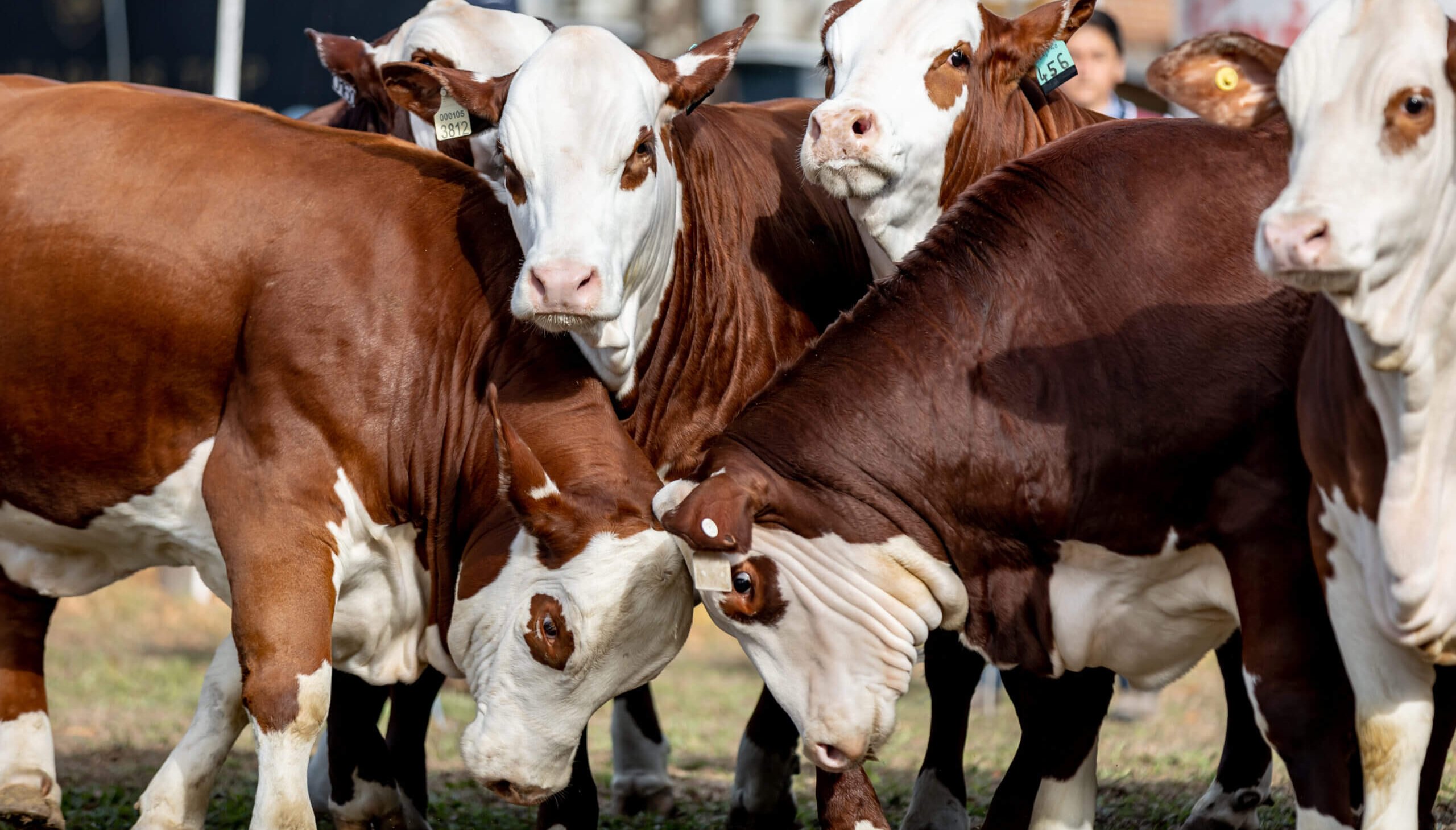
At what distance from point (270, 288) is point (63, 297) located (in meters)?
0.63

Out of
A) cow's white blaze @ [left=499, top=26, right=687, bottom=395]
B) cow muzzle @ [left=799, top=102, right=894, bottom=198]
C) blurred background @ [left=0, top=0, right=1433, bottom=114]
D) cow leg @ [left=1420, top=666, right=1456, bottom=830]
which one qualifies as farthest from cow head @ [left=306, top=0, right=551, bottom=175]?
cow leg @ [left=1420, top=666, right=1456, bottom=830]

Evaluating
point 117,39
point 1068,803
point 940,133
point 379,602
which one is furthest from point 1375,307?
point 117,39

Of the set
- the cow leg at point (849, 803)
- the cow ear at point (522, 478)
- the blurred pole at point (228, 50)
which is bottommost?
the blurred pole at point (228, 50)

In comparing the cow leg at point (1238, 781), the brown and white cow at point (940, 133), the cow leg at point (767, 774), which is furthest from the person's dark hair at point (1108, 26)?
the cow leg at point (767, 774)

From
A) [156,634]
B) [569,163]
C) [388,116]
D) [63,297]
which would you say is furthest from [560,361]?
[156,634]

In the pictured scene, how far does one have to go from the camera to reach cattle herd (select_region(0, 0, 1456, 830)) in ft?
12.8

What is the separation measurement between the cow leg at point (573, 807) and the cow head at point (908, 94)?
5.69 feet

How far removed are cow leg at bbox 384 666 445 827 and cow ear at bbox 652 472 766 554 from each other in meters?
1.64

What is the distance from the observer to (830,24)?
5.22m

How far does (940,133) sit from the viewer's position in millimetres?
4895

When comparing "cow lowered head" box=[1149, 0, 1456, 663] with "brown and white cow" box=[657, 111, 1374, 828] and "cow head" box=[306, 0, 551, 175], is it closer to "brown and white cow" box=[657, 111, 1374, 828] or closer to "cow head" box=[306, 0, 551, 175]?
"brown and white cow" box=[657, 111, 1374, 828]

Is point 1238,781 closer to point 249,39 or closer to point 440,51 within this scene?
point 440,51

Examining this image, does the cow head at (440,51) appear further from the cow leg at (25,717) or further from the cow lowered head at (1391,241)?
the cow lowered head at (1391,241)

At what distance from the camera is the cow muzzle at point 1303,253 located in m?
3.12
